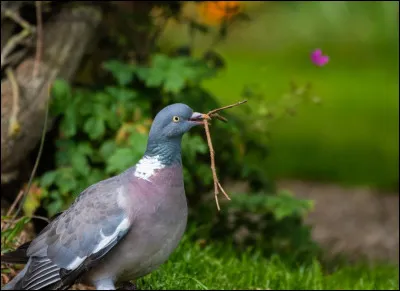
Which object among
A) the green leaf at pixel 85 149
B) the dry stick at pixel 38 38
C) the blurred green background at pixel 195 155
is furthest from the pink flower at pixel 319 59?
the dry stick at pixel 38 38

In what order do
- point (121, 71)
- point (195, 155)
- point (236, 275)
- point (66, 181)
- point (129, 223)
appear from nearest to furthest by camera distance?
point (129, 223) → point (236, 275) → point (66, 181) → point (121, 71) → point (195, 155)

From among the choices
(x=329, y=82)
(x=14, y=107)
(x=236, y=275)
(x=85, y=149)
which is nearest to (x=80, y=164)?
(x=85, y=149)

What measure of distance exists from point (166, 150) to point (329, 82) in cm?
844

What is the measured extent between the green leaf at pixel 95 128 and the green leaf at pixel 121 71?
26 cm

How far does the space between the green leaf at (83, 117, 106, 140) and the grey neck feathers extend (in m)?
1.65

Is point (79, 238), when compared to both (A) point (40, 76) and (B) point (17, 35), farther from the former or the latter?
(B) point (17, 35)

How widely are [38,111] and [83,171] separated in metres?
0.38

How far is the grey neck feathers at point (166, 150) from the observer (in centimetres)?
283

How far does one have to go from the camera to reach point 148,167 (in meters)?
2.83

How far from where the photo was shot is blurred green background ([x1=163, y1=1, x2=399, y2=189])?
8695mm

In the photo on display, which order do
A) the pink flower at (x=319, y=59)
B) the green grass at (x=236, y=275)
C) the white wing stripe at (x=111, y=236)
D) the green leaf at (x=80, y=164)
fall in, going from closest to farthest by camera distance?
the white wing stripe at (x=111, y=236)
the green grass at (x=236, y=275)
the pink flower at (x=319, y=59)
the green leaf at (x=80, y=164)

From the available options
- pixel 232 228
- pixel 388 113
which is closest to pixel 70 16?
pixel 232 228

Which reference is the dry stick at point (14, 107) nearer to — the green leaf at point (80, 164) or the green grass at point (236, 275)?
the green leaf at point (80, 164)

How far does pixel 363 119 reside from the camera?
32.8ft
